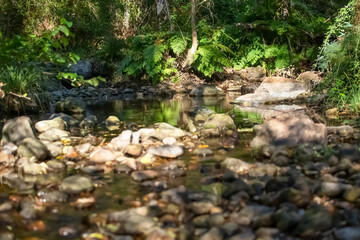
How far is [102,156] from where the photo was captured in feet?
14.7

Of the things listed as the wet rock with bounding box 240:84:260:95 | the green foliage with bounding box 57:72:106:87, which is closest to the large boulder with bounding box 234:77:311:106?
the wet rock with bounding box 240:84:260:95

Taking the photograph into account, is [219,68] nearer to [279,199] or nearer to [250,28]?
[250,28]

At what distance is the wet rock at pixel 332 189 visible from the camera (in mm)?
3242

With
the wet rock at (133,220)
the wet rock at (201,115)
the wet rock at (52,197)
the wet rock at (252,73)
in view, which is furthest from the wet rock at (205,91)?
the wet rock at (133,220)

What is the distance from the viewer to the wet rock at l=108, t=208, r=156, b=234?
2.81m

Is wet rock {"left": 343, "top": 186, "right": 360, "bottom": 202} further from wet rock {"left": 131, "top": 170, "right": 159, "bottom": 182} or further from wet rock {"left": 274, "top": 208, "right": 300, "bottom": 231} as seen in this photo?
wet rock {"left": 131, "top": 170, "right": 159, "bottom": 182}

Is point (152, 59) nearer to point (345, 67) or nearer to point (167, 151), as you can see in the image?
point (345, 67)

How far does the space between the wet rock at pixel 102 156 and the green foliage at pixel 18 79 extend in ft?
11.3

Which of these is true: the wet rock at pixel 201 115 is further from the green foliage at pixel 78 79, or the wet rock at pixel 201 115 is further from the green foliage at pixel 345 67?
the green foliage at pixel 345 67

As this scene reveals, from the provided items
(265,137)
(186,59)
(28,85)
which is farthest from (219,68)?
(265,137)

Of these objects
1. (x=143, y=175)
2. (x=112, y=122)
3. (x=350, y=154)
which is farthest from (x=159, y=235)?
(x=112, y=122)

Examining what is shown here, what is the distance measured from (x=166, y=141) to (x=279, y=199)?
7.27 feet

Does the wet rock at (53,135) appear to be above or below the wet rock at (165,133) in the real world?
below

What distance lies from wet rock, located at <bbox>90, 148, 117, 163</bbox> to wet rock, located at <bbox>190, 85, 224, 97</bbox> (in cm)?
624
